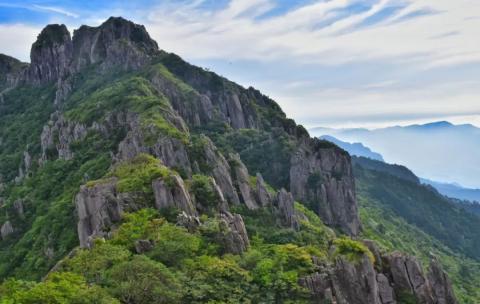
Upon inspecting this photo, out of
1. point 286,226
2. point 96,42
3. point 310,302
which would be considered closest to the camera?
point 310,302

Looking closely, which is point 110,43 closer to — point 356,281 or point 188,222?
point 188,222

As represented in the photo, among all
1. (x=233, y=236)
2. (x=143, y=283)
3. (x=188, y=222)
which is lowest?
(x=143, y=283)

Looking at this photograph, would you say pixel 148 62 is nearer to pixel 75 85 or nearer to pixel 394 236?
pixel 75 85

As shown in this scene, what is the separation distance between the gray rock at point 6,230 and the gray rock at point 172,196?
30.5 m

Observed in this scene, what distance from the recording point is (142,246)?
39750mm

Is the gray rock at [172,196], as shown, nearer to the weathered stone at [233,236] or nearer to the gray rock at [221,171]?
the weathered stone at [233,236]

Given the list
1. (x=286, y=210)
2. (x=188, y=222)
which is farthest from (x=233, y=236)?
(x=286, y=210)

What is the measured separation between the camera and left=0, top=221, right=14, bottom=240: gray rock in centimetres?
7094

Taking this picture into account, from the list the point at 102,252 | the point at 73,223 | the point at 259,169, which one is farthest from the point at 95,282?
the point at 259,169

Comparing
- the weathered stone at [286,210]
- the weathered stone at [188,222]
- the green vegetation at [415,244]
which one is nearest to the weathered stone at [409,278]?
the weathered stone at [188,222]

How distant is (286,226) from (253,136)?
186 feet

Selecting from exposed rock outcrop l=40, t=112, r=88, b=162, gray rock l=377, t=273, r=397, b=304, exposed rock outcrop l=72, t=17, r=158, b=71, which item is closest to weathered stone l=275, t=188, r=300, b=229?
gray rock l=377, t=273, r=397, b=304

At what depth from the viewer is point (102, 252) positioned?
38312 mm

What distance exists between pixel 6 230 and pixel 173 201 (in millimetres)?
33052
